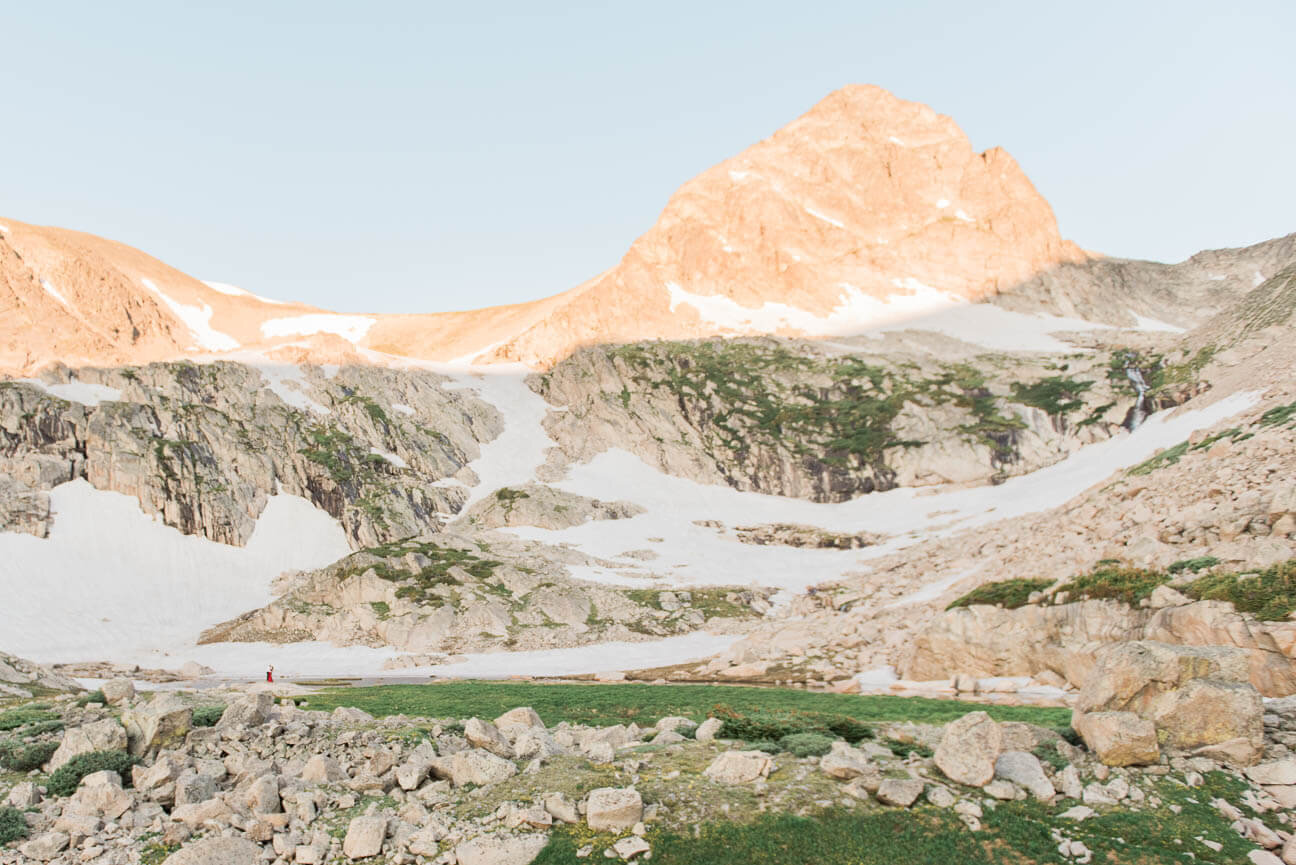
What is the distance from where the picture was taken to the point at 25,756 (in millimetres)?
14141

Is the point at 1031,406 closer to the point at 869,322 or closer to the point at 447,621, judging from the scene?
the point at 869,322

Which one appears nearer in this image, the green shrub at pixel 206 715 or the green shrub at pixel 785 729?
the green shrub at pixel 206 715

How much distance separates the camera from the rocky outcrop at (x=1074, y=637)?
67.8 feet

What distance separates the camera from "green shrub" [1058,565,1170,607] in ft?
88.9

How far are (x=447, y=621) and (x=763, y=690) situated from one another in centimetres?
3824

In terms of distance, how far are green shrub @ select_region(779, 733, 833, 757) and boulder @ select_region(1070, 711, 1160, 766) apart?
512cm

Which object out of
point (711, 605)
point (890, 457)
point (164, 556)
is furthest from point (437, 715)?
point (890, 457)

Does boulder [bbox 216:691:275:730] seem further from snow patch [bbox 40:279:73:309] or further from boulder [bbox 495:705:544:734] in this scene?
snow patch [bbox 40:279:73:309]

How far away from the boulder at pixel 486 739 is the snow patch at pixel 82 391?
10665cm

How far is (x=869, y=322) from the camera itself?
519 feet

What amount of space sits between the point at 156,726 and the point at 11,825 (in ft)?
9.28

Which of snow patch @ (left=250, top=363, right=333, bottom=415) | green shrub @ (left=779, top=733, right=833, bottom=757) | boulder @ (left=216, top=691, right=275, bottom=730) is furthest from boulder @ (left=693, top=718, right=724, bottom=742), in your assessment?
snow patch @ (left=250, top=363, right=333, bottom=415)

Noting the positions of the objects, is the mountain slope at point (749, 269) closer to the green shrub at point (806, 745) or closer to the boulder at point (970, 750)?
the green shrub at point (806, 745)

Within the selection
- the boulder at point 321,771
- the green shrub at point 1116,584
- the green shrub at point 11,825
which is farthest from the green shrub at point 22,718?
the green shrub at point 1116,584
